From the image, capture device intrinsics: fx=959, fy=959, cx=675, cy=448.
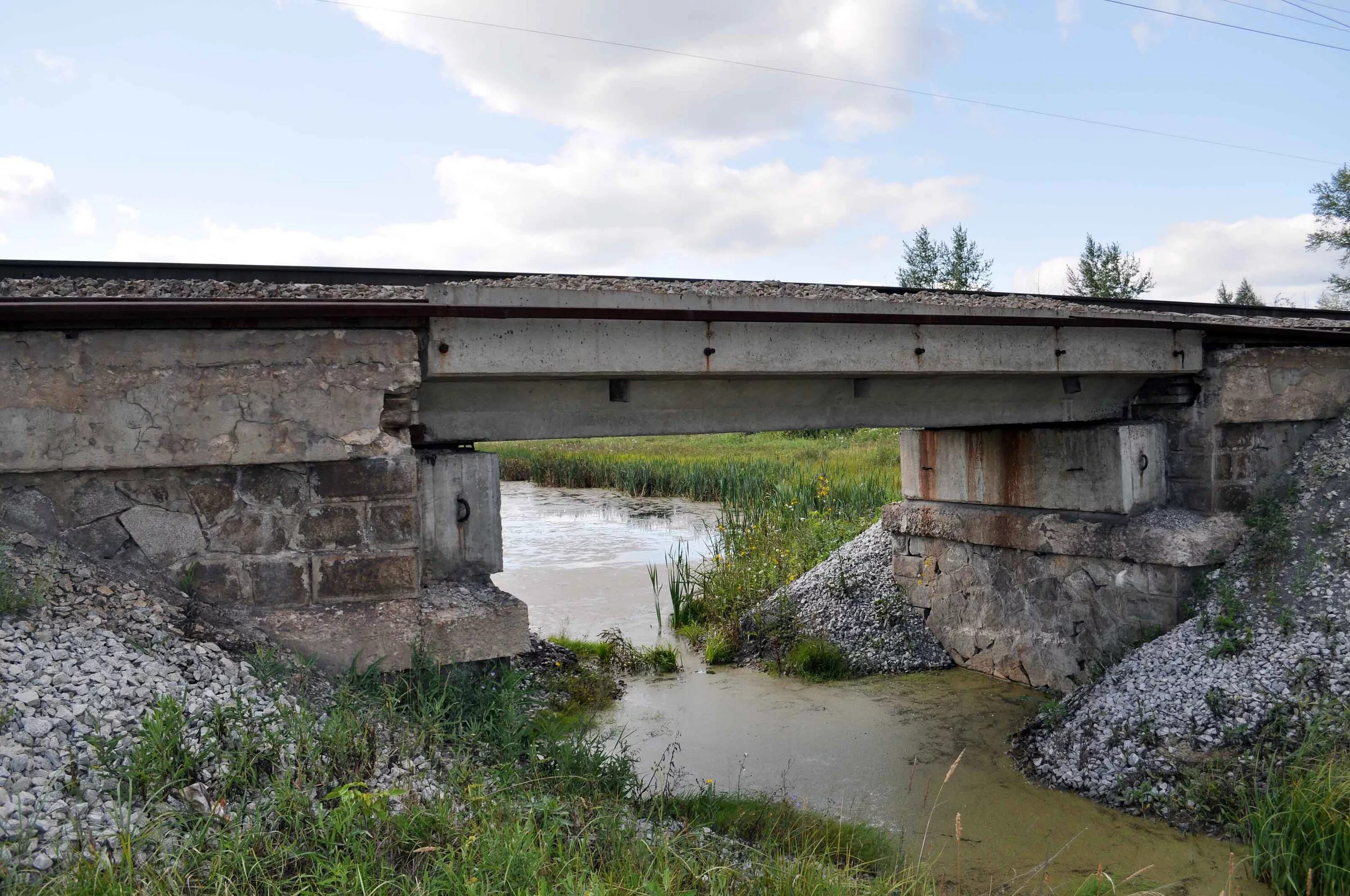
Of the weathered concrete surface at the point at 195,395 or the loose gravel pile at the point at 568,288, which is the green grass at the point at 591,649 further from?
the weathered concrete surface at the point at 195,395

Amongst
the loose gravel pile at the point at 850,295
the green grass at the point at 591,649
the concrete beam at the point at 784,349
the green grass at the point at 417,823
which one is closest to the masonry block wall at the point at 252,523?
the green grass at the point at 417,823

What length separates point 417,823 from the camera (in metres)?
3.23

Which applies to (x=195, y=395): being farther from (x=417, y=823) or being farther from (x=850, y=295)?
(x=850, y=295)

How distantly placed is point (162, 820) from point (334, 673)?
1.35 m

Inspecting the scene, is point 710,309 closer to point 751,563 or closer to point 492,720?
point 492,720

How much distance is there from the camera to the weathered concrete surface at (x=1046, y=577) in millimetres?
6395

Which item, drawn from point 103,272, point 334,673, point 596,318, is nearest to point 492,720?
point 334,673

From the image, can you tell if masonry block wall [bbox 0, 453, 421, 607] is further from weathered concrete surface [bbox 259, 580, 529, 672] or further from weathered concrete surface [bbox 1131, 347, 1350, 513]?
weathered concrete surface [bbox 1131, 347, 1350, 513]

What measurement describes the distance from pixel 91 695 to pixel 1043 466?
6.19 metres

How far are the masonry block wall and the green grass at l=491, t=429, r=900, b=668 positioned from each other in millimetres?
4740

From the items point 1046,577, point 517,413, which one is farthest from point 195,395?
point 1046,577

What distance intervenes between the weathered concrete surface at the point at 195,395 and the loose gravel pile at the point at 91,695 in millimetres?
484

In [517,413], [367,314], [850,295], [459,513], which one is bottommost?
[459,513]

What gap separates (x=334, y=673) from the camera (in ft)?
14.0
